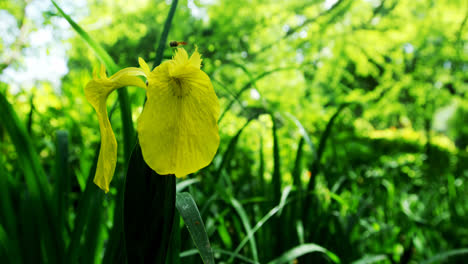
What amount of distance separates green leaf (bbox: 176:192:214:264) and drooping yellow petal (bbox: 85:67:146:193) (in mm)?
101

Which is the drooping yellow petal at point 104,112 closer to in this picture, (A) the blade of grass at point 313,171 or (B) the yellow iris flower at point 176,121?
(B) the yellow iris flower at point 176,121

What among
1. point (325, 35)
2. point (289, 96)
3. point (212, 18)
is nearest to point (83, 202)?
point (212, 18)

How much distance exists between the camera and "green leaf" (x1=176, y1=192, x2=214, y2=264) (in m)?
0.36

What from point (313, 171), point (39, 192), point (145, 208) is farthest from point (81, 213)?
point (313, 171)

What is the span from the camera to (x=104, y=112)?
1.15 feet

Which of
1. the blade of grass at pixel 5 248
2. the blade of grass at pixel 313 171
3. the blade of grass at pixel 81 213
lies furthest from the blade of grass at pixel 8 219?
the blade of grass at pixel 313 171

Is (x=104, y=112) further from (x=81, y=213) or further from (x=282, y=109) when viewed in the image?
(x=282, y=109)

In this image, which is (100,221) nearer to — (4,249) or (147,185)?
(4,249)

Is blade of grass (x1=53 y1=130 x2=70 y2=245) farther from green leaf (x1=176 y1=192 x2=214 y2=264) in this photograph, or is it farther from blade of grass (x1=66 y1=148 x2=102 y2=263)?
green leaf (x1=176 y1=192 x2=214 y2=264)

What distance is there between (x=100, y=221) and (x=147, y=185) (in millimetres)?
426

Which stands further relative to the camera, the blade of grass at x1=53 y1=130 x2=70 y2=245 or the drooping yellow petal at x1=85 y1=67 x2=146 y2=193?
the blade of grass at x1=53 y1=130 x2=70 y2=245

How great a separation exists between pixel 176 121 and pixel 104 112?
3.9 inches

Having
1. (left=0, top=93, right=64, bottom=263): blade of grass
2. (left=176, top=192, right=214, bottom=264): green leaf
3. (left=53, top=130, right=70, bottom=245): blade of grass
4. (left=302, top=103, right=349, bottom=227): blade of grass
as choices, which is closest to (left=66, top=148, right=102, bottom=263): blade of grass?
(left=0, top=93, right=64, bottom=263): blade of grass

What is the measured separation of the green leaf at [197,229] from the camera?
363 millimetres
